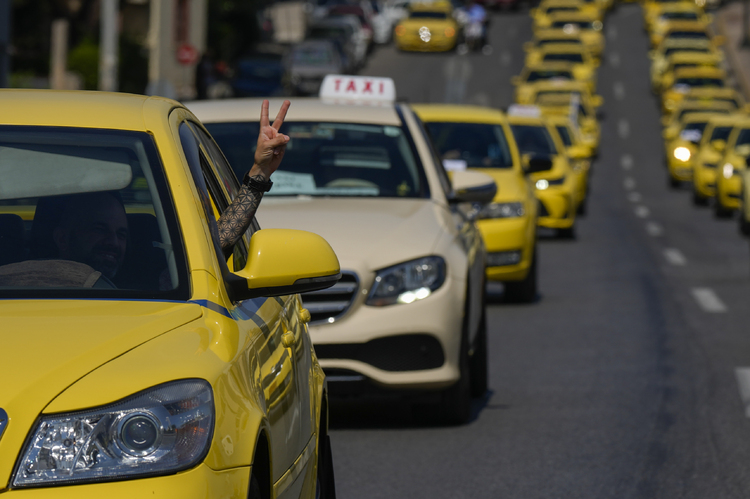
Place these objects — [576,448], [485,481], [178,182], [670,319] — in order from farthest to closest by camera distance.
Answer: [670,319], [576,448], [485,481], [178,182]

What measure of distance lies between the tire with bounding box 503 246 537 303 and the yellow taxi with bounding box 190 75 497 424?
14.7ft

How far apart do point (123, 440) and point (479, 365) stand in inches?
214

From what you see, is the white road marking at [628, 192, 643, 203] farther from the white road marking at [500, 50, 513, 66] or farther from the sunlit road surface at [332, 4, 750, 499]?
→ the white road marking at [500, 50, 513, 66]

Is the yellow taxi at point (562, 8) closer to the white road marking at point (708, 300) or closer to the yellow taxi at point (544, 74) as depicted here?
the yellow taxi at point (544, 74)

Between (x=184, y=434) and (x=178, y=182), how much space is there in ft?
3.04

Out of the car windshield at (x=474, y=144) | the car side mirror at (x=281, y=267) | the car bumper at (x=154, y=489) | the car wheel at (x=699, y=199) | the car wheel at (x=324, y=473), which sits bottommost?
the car wheel at (x=699, y=199)

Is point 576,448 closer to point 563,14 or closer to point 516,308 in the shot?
point 516,308

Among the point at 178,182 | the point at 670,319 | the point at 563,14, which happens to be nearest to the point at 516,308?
the point at 670,319

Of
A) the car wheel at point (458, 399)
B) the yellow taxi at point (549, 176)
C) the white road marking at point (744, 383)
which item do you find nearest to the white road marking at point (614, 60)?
the yellow taxi at point (549, 176)

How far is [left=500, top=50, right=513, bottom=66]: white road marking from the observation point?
57987 millimetres

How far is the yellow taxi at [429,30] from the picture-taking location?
57.8 metres

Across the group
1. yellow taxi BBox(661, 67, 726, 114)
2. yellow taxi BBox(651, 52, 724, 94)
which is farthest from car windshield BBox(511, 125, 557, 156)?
yellow taxi BBox(651, 52, 724, 94)

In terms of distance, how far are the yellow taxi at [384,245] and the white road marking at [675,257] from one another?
922 cm

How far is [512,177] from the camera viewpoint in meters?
13.5
